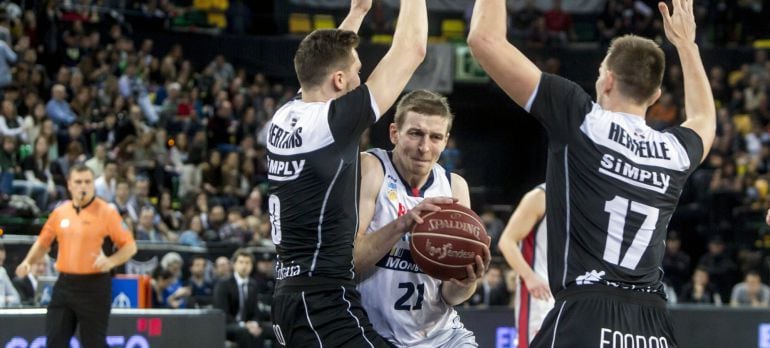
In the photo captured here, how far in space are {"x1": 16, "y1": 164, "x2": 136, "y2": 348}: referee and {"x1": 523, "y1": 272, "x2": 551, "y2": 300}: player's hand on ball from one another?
4053 millimetres

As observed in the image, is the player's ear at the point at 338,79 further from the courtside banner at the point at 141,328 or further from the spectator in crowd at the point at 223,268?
the spectator in crowd at the point at 223,268

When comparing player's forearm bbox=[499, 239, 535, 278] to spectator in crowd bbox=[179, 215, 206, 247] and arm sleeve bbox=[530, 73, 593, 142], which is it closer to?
arm sleeve bbox=[530, 73, 593, 142]

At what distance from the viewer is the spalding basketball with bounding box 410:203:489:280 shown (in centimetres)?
546

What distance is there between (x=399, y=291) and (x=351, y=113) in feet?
3.62

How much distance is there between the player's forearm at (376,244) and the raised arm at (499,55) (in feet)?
3.26

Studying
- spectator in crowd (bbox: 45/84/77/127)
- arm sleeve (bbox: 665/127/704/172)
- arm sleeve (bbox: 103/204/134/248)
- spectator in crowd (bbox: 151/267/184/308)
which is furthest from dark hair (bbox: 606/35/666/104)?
spectator in crowd (bbox: 45/84/77/127)

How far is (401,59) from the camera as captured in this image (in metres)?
5.39

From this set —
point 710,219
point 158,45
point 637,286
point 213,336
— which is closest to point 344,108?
point 637,286

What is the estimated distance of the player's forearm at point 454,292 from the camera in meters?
5.90

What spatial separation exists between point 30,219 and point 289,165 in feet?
35.2

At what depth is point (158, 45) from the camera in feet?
75.3

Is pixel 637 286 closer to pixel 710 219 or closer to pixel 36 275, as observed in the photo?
pixel 36 275

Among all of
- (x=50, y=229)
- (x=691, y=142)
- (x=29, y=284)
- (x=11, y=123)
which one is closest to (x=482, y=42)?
(x=691, y=142)

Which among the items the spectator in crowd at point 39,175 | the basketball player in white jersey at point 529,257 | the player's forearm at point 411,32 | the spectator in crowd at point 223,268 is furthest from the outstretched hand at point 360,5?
the spectator in crowd at point 39,175
